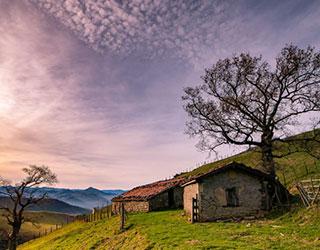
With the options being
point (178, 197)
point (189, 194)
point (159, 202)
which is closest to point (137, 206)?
point (159, 202)

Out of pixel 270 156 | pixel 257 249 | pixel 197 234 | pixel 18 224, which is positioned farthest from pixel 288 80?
pixel 18 224

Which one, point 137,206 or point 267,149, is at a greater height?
point 267,149

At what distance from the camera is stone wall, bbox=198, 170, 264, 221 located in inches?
1227

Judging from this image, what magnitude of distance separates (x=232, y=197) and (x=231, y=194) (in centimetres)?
30

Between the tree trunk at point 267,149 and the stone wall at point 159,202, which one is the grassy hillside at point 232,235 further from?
the stone wall at point 159,202

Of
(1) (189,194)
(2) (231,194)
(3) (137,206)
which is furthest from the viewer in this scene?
(3) (137,206)

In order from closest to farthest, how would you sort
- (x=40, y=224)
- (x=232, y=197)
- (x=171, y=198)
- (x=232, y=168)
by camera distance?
(x=232, y=197) → (x=232, y=168) → (x=171, y=198) → (x=40, y=224)

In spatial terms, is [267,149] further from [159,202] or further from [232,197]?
[159,202]

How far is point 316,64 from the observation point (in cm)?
3516

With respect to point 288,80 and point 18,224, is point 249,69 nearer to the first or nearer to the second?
point 288,80

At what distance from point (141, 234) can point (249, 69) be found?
2141cm

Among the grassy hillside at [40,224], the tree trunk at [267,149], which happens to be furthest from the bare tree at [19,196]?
the grassy hillside at [40,224]

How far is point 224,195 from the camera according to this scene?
31.8 m

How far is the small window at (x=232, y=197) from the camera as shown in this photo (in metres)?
31.8
